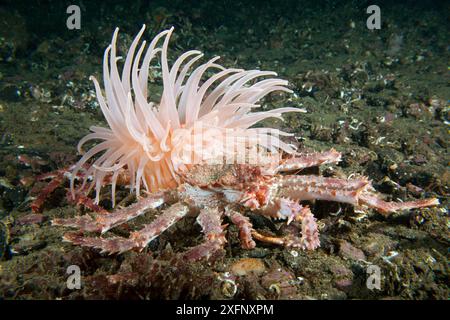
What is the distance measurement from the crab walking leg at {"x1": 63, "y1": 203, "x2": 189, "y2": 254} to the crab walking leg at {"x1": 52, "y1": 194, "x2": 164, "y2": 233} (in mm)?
143

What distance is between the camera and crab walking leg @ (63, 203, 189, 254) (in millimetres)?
3086

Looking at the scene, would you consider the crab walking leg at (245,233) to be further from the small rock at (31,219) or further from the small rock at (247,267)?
the small rock at (31,219)

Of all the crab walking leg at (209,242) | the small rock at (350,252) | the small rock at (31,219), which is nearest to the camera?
the crab walking leg at (209,242)

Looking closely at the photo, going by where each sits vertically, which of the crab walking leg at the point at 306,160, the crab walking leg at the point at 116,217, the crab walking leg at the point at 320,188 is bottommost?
the crab walking leg at the point at 116,217

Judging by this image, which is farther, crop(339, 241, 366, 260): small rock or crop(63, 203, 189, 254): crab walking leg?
crop(339, 241, 366, 260): small rock

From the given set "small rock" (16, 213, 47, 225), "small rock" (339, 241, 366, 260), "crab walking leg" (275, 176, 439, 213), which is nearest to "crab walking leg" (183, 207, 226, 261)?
"crab walking leg" (275, 176, 439, 213)

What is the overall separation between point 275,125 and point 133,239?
4097 millimetres

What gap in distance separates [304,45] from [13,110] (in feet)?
31.9

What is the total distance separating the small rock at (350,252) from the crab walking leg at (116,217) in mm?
2110

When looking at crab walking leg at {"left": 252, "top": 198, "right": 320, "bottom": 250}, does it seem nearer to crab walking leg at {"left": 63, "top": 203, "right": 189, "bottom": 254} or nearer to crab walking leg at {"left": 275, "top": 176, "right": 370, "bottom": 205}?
crab walking leg at {"left": 275, "top": 176, "right": 370, "bottom": 205}

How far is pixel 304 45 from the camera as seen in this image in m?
11.8

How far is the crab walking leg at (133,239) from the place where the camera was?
10.1ft

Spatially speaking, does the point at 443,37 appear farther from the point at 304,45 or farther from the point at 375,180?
the point at 375,180

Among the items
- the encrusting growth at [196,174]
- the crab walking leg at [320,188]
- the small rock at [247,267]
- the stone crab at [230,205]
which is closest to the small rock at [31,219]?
the encrusting growth at [196,174]
